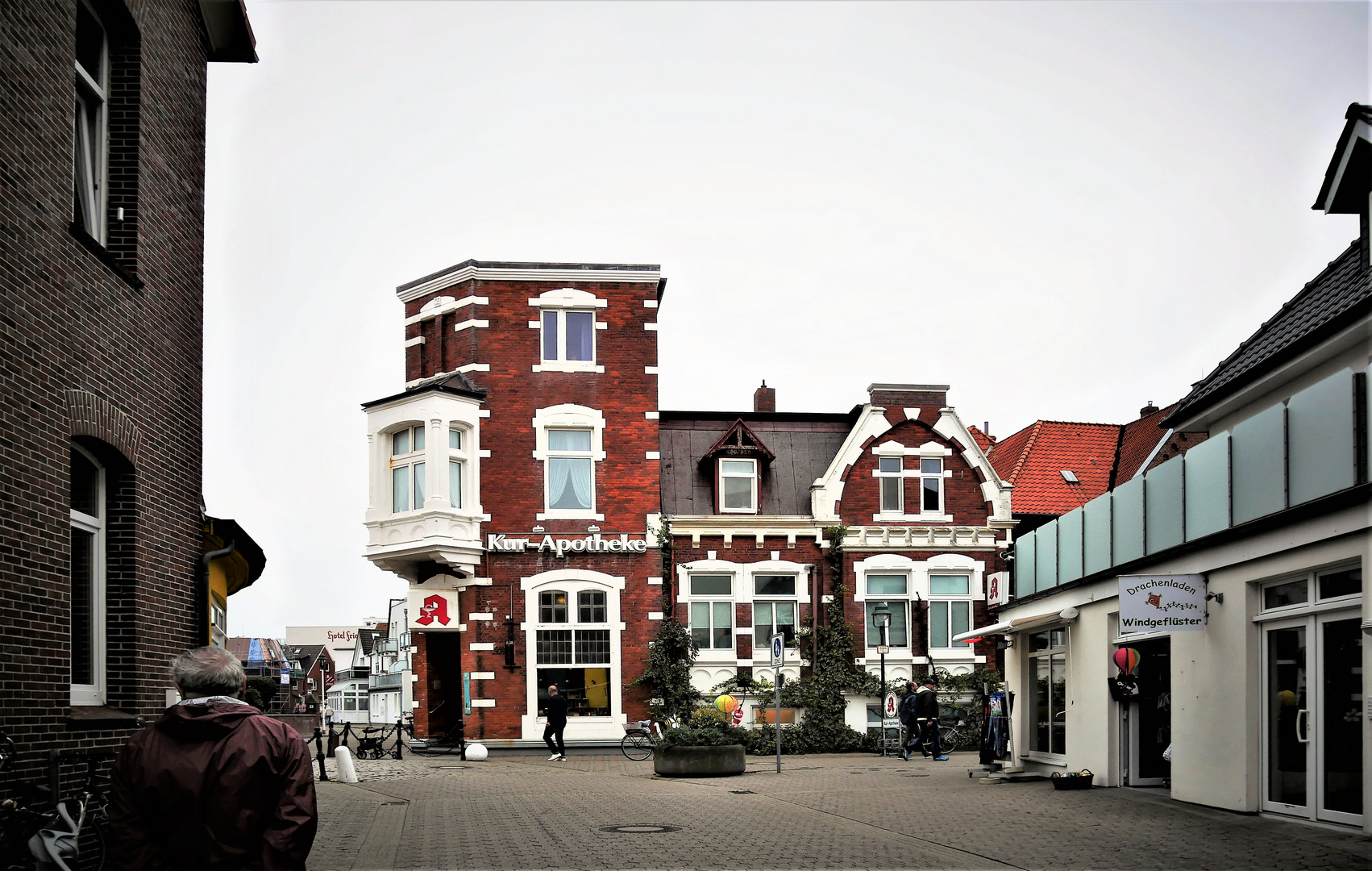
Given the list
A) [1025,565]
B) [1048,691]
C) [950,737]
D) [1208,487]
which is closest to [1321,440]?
[1208,487]

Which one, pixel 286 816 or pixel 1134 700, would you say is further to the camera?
pixel 1134 700

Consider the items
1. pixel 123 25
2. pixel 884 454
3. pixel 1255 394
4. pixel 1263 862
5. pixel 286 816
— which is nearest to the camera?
pixel 286 816

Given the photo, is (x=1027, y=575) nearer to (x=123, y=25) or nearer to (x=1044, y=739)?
(x=1044, y=739)

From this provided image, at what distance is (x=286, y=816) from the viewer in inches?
204

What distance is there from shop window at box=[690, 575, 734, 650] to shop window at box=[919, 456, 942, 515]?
534 centimetres

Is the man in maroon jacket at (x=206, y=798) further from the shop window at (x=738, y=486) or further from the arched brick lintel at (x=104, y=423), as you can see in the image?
the shop window at (x=738, y=486)

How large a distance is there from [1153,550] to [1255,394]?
2235 mm

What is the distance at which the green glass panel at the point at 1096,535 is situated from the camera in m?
18.8

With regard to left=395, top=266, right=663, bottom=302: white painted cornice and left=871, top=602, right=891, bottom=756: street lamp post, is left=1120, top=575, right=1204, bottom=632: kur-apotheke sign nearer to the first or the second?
left=871, top=602, right=891, bottom=756: street lamp post

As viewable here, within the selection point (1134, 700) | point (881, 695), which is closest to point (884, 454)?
point (881, 695)

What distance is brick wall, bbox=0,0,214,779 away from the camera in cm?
906

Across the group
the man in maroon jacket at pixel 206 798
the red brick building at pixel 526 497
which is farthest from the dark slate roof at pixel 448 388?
the man in maroon jacket at pixel 206 798

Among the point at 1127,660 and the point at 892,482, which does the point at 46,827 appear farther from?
the point at 892,482

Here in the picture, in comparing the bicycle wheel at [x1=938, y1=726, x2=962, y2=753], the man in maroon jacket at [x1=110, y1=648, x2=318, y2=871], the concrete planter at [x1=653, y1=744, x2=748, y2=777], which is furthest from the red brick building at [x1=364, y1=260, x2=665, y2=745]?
the man in maroon jacket at [x1=110, y1=648, x2=318, y2=871]
